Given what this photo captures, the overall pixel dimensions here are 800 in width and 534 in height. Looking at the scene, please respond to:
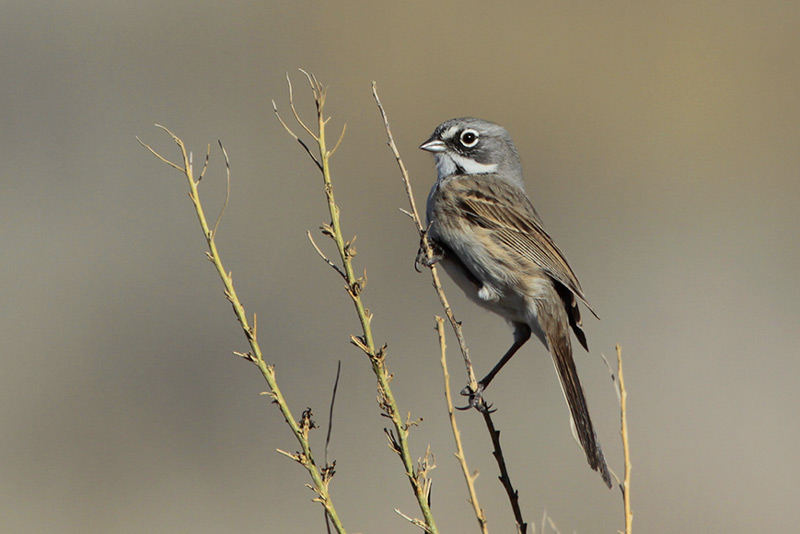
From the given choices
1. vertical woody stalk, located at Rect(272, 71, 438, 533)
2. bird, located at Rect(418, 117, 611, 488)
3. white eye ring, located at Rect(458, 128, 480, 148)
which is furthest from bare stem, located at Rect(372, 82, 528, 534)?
white eye ring, located at Rect(458, 128, 480, 148)

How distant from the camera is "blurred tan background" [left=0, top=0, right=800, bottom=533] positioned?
8430 millimetres

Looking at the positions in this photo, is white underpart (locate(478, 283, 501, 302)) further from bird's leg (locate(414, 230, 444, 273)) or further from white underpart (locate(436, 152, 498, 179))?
white underpart (locate(436, 152, 498, 179))

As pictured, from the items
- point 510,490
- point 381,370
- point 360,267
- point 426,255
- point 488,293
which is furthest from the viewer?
point 360,267

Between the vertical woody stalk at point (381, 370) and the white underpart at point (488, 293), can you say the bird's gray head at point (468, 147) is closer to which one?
the white underpart at point (488, 293)

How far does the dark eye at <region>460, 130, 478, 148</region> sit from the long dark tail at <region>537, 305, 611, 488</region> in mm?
977

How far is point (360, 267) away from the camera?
1058 cm

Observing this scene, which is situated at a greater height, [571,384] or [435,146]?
[435,146]

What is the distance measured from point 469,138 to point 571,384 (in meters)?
1.46

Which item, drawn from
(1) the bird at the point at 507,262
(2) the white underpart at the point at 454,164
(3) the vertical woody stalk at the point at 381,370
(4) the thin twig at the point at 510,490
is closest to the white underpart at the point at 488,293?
(1) the bird at the point at 507,262

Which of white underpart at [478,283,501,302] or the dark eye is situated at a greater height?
the dark eye

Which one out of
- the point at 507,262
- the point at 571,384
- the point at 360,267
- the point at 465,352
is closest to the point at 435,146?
the point at 507,262

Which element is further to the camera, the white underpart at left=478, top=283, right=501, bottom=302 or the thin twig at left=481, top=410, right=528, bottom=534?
the white underpart at left=478, top=283, right=501, bottom=302

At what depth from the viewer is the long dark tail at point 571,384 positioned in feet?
12.6

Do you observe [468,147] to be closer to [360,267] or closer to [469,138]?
[469,138]
